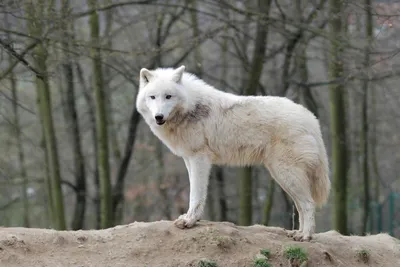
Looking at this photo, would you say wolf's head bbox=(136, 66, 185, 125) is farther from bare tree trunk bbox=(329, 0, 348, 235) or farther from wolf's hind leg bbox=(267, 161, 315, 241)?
bare tree trunk bbox=(329, 0, 348, 235)

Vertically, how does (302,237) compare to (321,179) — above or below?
below

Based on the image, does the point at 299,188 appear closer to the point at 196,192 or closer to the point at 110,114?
the point at 196,192

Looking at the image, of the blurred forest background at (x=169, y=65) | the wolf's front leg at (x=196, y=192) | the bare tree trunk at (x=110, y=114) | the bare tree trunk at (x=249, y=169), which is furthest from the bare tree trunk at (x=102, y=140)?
the wolf's front leg at (x=196, y=192)

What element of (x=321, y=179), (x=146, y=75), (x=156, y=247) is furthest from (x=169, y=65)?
(x=156, y=247)

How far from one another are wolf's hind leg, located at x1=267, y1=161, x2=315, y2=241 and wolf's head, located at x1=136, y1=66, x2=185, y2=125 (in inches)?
64.0

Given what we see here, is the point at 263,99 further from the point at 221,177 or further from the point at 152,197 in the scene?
the point at 152,197

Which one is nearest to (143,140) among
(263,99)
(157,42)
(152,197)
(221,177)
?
(152,197)

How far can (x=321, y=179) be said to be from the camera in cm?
877

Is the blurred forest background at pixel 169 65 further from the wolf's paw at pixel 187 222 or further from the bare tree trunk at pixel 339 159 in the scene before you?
the wolf's paw at pixel 187 222

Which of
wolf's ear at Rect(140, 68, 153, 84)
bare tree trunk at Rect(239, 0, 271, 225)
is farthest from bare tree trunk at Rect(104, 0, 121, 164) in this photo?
wolf's ear at Rect(140, 68, 153, 84)

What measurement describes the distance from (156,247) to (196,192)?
0.91 metres

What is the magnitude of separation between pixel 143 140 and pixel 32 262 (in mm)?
18012

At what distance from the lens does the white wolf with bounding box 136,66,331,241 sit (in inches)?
330

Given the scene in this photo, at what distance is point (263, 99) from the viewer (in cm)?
885
